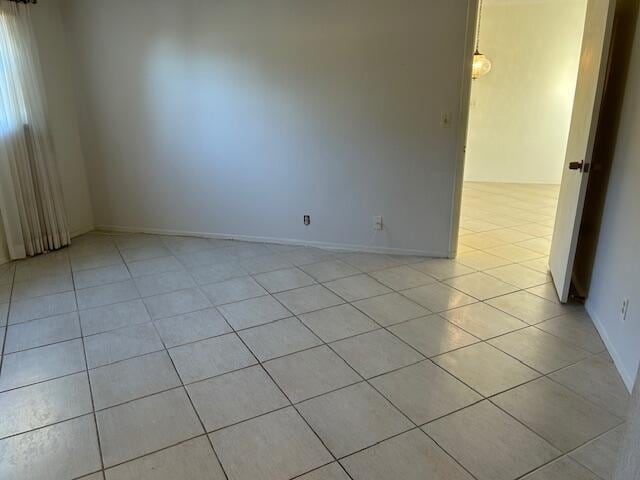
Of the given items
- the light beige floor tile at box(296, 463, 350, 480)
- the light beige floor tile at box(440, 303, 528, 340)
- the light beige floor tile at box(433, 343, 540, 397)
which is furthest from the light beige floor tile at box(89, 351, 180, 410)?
the light beige floor tile at box(440, 303, 528, 340)

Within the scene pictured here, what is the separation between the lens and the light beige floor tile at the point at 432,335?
92.3 inches

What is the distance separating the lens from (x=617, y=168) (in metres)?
2.44

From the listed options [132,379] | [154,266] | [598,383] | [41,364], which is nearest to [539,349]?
[598,383]

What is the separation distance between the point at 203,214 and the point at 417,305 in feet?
8.15

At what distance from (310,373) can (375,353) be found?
389mm

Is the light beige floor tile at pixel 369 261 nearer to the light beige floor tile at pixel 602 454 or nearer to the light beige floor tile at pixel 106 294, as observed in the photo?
the light beige floor tile at pixel 106 294

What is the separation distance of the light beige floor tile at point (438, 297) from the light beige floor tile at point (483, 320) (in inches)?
2.6

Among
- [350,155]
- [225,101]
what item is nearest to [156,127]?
[225,101]

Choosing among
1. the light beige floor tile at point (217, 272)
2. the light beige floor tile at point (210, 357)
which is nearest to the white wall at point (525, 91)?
the light beige floor tile at point (217, 272)

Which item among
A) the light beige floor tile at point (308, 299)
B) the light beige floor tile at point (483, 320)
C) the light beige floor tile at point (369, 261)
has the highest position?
the light beige floor tile at point (369, 261)

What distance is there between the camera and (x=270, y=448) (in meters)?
1.64

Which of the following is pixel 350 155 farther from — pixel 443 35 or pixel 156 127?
pixel 156 127

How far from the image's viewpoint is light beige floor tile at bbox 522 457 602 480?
4.92ft

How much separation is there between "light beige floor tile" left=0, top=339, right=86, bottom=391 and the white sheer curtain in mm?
1811
